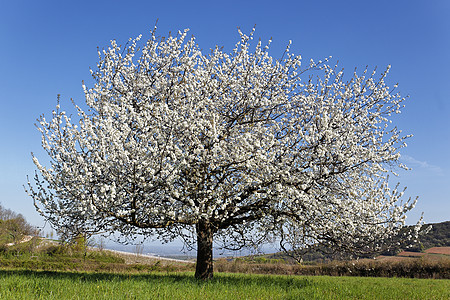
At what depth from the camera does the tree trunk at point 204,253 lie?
470 inches

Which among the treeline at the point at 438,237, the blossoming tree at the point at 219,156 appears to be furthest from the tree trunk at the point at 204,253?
the treeline at the point at 438,237

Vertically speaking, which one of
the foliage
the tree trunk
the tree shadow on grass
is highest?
the tree trunk

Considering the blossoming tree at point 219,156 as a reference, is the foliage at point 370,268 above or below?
below

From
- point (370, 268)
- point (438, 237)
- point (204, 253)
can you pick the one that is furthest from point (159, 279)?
point (438, 237)

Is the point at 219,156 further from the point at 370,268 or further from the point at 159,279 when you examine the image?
the point at 370,268

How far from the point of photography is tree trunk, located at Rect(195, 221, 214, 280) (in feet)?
39.2

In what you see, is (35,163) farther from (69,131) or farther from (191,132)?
(191,132)

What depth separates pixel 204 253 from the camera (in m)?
12.2

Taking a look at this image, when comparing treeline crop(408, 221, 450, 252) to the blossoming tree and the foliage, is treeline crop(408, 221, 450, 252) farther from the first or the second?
the blossoming tree

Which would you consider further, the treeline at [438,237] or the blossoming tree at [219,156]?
the treeline at [438,237]

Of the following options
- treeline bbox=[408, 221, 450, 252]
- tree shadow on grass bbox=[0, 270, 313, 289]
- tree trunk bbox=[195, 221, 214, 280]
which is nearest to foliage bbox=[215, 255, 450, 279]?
tree shadow on grass bbox=[0, 270, 313, 289]

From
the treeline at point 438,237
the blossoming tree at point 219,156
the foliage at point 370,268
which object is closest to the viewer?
the blossoming tree at point 219,156

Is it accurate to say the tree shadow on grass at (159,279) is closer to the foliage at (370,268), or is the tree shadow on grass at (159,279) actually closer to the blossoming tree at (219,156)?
the blossoming tree at (219,156)

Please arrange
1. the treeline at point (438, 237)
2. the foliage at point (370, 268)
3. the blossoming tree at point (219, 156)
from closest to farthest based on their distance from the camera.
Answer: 1. the blossoming tree at point (219, 156)
2. the foliage at point (370, 268)
3. the treeline at point (438, 237)
